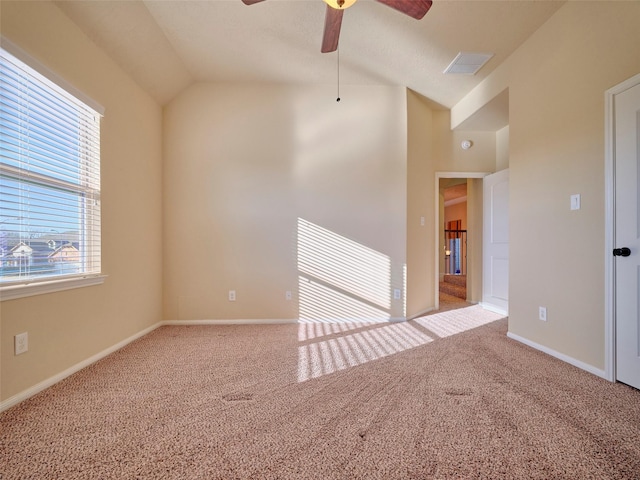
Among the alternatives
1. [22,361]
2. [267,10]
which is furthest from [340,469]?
[267,10]

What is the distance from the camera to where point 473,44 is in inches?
106

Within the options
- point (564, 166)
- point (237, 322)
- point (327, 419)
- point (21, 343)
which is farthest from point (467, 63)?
point (21, 343)

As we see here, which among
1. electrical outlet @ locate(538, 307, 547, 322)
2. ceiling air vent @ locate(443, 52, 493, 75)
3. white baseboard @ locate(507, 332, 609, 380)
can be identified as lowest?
white baseboard @ locate(507, 332, 609, 380)

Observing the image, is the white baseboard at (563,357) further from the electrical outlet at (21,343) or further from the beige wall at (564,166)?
the electrical outlet at (21,343)

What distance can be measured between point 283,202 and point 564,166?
2.67 meters

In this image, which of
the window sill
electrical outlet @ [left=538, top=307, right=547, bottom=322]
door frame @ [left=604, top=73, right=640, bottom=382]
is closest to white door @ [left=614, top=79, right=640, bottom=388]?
door frame @ [left=604, top=73, right=640, bottom=382]

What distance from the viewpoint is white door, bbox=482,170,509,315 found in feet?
12.6

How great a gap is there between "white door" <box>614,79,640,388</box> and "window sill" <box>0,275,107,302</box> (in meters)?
3.80

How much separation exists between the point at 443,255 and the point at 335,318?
16.8 feet

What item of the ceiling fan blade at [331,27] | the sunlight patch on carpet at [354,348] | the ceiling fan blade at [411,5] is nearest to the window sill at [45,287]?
the sunlight patch on carpet at [354,348]

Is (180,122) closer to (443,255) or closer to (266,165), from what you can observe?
(266,165)

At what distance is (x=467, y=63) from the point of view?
2939 mm

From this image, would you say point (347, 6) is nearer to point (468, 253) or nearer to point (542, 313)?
point (542, 313)

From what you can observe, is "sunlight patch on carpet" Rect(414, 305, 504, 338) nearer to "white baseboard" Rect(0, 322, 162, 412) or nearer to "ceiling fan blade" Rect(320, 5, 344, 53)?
"ceiling fan blade" Rect(320, 5, 344, 53)
